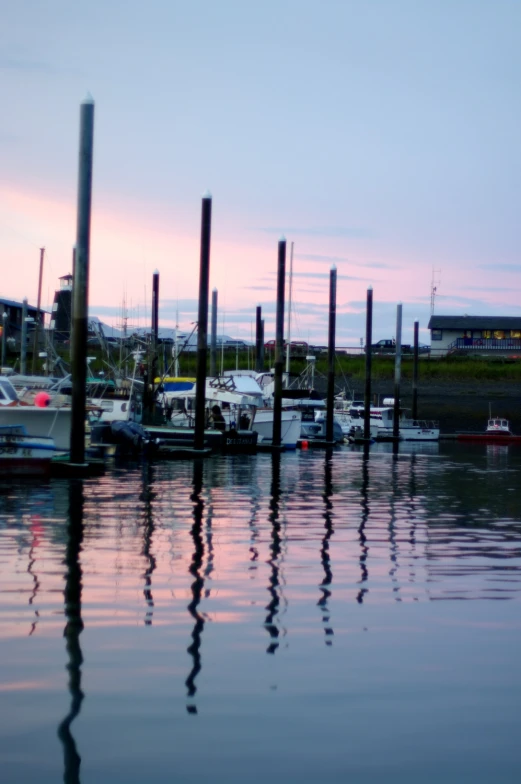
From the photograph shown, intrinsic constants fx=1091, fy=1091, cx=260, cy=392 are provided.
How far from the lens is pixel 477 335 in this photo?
121250 millimetres

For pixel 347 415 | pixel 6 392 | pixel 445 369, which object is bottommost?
pixel 347 415

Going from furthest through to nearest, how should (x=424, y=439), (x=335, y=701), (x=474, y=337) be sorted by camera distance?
(x=474, y=337)
(x=424, y=439)
(x=335, y=701)

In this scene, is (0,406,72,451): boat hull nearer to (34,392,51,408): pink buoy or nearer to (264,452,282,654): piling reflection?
(34,392,51,408): pink buoy

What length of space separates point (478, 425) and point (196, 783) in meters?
80.7

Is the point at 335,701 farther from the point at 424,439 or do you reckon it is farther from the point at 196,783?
the point at 424,439

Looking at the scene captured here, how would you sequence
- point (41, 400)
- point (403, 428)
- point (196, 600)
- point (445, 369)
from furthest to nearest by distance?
point (445, 369)
point (403, 428)
point (41, 400)
point (196, 600)

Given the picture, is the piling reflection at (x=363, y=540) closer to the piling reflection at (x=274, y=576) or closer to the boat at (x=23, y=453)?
the piling reflection at (x=274, y=576)

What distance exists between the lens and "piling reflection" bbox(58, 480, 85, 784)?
579cm

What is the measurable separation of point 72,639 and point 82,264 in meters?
17.8

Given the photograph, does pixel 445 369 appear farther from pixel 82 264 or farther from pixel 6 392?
pixel 82 264

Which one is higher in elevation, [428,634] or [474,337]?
[474,337]

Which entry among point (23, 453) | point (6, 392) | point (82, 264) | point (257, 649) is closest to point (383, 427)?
point (6, 392)

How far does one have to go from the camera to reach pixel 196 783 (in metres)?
A: 5.49

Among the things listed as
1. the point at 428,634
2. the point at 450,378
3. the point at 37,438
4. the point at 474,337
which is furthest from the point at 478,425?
the point at 428,634
